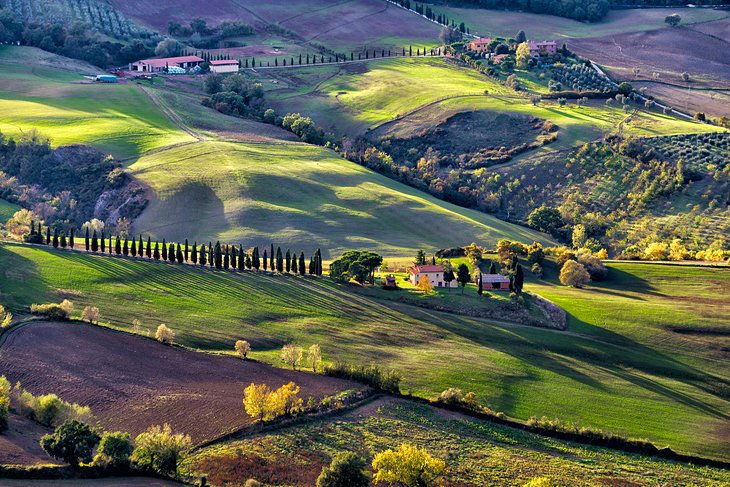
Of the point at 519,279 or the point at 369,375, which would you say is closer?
the point at 369,375

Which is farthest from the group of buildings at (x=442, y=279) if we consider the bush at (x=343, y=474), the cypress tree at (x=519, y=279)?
the bush at (x=343, y=474)

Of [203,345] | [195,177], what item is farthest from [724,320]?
[195,177]

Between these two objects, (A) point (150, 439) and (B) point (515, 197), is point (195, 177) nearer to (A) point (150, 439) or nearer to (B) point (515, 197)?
(B) point (515, 197)

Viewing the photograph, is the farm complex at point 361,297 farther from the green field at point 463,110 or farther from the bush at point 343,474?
the green field at point 463,110

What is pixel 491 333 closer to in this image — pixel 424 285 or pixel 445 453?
pixel 424 285

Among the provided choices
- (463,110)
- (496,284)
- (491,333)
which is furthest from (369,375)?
(463,110)

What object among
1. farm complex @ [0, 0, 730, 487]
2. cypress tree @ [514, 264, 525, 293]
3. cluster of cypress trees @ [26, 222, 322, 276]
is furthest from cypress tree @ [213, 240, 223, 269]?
cypress tree @ [514, 264, 525, 293]

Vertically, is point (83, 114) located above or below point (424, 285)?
above
